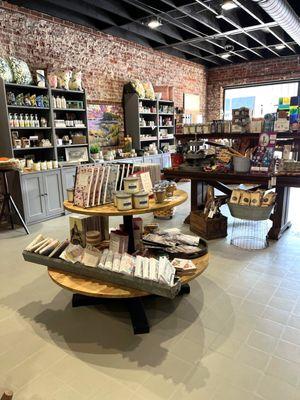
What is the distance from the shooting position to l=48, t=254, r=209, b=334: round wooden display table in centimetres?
203

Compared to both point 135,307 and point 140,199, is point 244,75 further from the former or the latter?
point 135,307

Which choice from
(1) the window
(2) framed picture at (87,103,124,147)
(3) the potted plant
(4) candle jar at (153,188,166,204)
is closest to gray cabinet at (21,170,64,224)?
(3) the potted plant

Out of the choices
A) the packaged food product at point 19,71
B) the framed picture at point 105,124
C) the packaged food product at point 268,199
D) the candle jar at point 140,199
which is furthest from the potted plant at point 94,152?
the candle jar at point 140,199

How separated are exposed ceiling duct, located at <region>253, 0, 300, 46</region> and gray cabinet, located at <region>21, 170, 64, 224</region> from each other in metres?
4.09

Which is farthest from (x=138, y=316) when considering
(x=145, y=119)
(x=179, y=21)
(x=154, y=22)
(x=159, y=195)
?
(x=145, y=119)

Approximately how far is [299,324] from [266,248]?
4.97 feet

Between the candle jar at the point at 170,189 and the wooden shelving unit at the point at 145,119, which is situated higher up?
the wooden shelving unit at the point at 145,119

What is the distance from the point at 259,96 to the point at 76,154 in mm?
7150

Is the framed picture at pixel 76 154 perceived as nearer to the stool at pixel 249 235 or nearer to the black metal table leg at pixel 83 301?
the stool at pixel 249 235

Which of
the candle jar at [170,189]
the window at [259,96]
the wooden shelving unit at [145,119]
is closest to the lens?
the candle jar at [170,189]

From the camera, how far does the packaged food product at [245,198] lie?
144 inches

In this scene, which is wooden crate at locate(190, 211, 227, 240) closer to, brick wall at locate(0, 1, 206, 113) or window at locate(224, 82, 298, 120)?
brick wall at locate(0, 1, 206, 113)

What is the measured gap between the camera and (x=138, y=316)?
2.28 m

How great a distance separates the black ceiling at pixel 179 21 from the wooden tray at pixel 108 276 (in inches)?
176
